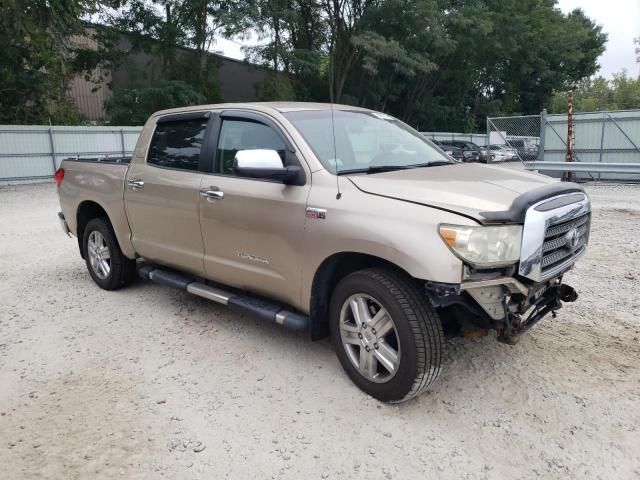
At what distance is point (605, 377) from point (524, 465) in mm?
1234

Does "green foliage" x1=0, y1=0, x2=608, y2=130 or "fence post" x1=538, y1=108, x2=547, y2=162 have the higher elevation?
"green foliage" x1=0, y1=0, x2=608, y2=130

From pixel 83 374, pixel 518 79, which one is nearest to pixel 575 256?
pixel 83 374

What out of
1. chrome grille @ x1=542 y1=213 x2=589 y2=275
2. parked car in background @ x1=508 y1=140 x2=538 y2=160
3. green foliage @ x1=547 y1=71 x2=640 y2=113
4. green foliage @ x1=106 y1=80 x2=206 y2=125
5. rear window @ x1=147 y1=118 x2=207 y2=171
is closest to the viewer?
chrome grille @ x1=542 y1=213 x2=589 y2=275

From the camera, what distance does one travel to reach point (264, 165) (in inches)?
136

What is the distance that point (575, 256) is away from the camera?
3488mm

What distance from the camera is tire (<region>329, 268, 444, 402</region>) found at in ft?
9.91

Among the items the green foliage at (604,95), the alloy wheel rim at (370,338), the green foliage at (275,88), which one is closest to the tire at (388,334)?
A: the alloy wheel rim at (370,338)

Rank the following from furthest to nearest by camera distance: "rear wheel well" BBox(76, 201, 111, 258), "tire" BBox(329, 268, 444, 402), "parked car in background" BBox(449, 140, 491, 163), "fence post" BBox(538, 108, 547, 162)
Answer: "parked car in background" BBox(449, 140, 491, 163), "fence post" BBox(538, 108, 547, 162), "rear wheel well" BBox(76, 201, 111, 258), "tire" BBox(329, 268, 444, 402)

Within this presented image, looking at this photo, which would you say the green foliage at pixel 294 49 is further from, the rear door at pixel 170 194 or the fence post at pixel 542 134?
the rear door at pixel 170 194

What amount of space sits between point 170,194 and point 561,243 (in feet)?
10.1

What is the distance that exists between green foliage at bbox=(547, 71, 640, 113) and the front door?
59723 millimetres

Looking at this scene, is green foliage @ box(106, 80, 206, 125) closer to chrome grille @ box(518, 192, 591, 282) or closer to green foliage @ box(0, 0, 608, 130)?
green foliage @ box(0, 0, 608, 130)

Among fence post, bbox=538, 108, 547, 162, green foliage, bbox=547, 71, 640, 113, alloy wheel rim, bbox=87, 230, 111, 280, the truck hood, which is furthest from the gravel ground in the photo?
green foliage, bbox=547, 71, 640, 113

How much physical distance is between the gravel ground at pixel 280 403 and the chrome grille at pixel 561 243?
2.81 feet
